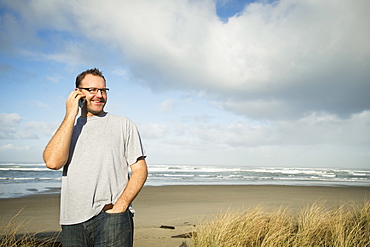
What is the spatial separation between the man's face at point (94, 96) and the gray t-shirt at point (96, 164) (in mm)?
70

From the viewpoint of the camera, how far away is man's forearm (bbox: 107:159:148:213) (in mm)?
2059

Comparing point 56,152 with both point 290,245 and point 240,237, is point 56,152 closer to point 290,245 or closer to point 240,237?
point 240,237

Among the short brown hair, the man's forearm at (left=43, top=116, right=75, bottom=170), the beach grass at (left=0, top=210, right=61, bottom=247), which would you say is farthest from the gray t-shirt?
the beach grass at (left=0, top=210, right=61, bottom=247)

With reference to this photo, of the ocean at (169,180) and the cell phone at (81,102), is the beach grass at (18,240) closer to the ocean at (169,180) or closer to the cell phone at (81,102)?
the cell phone at (81,102)

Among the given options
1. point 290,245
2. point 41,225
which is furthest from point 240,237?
point 41,225

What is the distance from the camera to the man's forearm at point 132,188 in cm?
206

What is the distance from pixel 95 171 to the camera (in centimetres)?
210

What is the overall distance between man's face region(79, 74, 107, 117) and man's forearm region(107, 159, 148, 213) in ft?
1.87

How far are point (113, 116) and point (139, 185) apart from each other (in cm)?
62

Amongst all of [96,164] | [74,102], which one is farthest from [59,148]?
[74,102]

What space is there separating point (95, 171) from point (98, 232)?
1.46 ft

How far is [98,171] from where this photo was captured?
82.9 inches

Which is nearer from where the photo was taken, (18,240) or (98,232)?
(98,232)

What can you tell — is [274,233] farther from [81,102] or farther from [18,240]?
[18,240]
